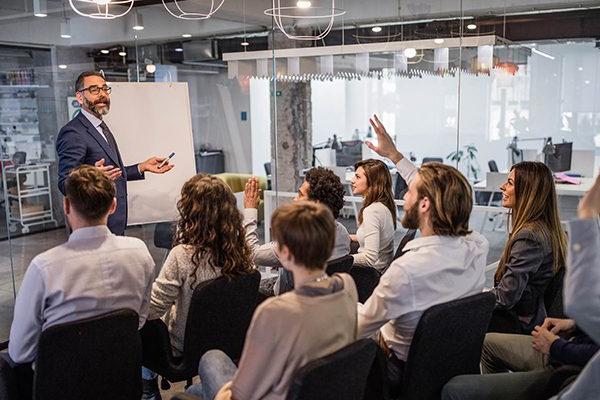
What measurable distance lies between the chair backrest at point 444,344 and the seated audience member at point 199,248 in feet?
2.63

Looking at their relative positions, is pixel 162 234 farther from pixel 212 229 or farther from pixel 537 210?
pixel 537 210

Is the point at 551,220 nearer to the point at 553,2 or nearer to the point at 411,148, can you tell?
the point at 553,2

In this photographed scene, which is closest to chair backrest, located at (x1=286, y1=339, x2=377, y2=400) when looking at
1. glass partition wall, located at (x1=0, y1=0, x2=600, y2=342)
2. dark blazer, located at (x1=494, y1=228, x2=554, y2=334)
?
dark blazer, located at (x1=494, y1=228, x2=554, y2=334)

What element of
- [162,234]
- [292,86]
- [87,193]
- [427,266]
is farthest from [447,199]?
[292,86]

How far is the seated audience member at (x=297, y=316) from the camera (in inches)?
62.7

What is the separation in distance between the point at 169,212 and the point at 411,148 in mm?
4841

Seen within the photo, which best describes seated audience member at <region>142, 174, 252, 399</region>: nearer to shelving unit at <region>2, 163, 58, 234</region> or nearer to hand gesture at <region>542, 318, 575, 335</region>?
hand gesture at <region>542, 318, 575, 335</region>

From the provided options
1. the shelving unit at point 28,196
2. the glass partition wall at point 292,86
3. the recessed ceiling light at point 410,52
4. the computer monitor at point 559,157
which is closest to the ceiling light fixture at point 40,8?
the glass partition wall at point 292,86

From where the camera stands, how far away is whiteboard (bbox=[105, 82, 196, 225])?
4.45m

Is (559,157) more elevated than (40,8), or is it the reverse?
(40,8)

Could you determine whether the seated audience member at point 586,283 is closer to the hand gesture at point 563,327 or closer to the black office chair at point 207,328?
the hand gesture at point 563,327

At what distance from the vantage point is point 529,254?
2.62m

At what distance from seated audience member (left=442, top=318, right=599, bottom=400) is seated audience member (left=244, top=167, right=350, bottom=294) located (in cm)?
88

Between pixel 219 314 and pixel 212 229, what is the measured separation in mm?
352
